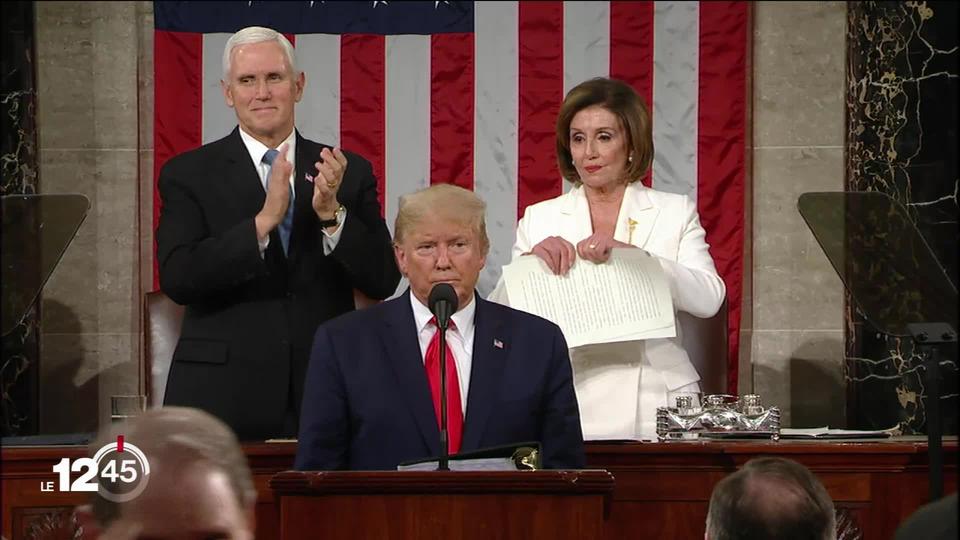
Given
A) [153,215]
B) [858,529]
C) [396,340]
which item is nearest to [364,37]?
[153,215]

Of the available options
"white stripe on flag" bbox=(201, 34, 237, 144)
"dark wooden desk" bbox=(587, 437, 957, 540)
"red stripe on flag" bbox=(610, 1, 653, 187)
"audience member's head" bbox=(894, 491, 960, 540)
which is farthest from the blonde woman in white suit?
"audience member's head" bbox=(894, 491, 960, 540)

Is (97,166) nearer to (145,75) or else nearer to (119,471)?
(145,75)

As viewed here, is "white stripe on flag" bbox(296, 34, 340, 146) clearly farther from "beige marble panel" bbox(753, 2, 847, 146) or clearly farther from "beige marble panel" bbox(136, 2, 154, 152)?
"beige marble panel" bbox(753, 2, 847, 146)

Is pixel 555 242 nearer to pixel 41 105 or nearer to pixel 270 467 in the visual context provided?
pixel 270 467

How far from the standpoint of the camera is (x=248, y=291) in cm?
450

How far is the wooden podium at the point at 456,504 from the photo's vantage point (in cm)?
320

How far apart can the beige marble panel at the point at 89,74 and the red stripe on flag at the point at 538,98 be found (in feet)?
5.30

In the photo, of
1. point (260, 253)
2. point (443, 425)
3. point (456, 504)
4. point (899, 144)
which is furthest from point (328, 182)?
point (899, 144)

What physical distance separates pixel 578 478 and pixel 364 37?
3.58 m

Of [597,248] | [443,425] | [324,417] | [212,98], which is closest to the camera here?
[443,425]

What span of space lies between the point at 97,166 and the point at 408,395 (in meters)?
3.10

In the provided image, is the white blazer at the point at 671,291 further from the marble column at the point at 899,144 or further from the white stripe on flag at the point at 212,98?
the white stripe on flag at the point at 212,98

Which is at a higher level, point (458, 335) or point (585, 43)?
point (585, 43)

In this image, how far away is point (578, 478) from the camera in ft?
10.5
